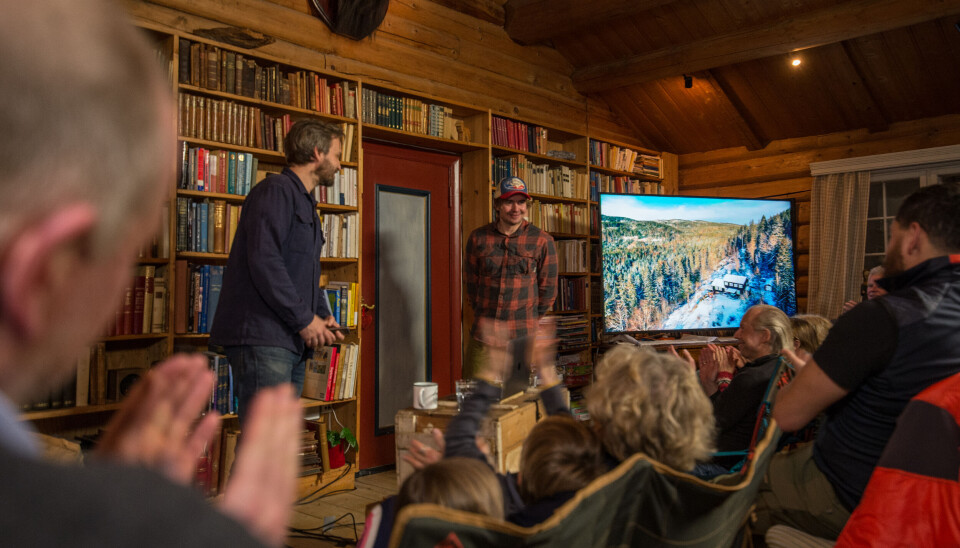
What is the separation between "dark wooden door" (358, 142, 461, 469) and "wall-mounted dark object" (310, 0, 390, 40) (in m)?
0.75

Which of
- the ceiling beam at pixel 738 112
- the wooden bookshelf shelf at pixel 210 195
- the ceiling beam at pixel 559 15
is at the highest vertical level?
the ceiling beam at pixel 559 15

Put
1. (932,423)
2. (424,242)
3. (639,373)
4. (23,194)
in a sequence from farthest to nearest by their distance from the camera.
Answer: (424,242)
(639,373)
(932,423)
(23,194)

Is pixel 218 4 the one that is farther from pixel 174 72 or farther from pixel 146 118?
pixel 146 118

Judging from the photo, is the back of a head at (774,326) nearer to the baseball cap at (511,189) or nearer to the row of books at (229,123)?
the baseball cap at (511,189)

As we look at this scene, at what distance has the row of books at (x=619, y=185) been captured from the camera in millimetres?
5723

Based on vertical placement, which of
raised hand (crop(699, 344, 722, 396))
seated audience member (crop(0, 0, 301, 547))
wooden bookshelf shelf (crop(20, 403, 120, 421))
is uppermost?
seated audience member (crop(0, 0, 301, 547))

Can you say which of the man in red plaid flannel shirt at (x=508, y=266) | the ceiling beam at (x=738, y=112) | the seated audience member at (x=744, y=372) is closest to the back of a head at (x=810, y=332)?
the seated audience member at (x=744, y=372)

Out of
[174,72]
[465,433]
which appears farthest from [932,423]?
[174,72]

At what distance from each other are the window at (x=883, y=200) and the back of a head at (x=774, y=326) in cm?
369

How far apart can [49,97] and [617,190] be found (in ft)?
19.3

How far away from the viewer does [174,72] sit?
3.18 metres

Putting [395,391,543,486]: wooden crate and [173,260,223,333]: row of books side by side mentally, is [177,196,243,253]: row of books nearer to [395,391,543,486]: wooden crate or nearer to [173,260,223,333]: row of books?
[173,260,223,333]: row of books

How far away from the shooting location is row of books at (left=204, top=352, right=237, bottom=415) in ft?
10.7

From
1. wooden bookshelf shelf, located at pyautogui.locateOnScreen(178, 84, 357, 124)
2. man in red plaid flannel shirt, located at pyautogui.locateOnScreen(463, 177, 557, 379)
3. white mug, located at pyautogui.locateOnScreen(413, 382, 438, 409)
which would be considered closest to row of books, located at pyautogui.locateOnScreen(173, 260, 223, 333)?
wooden bookshelf shelf, located at pyautogui.locateOnScreen(178, 84, 357, 124)
